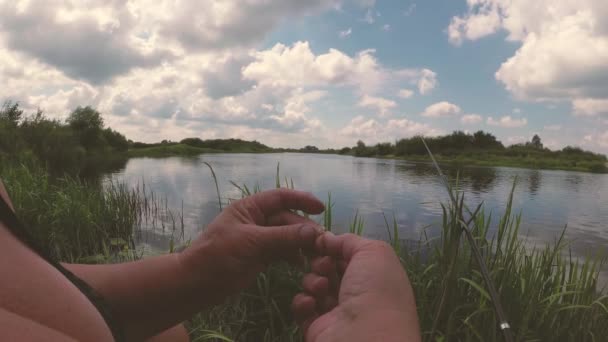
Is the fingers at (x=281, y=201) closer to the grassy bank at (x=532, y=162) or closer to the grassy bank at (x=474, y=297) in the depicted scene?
the grassy bank at (x=474, y=297)

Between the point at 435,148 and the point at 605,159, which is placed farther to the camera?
the point at 435,148

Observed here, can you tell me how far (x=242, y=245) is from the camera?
1.50 meters

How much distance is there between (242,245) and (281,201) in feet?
0.91

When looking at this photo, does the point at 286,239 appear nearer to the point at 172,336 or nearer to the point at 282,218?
the point at 282,218

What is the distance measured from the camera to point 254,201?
1.63 m

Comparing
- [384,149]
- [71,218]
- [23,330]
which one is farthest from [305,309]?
[384,149]

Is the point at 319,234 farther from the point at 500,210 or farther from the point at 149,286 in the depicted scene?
the point at 500,210

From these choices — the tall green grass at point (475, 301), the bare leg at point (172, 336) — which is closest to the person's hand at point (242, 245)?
the bare leg at point (172, 336)

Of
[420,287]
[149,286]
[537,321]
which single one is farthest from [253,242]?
[537,321]

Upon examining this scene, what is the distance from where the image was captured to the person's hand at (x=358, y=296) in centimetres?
86

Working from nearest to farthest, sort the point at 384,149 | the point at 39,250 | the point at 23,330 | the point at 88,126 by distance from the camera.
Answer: the point at 23,330
the point at 39,250
the point at 88,126
the point at 384,149

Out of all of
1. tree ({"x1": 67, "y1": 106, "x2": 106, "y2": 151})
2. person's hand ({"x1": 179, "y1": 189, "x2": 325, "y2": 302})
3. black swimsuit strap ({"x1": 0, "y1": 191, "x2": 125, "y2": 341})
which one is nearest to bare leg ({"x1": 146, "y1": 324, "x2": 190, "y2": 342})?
person's hand ({"x1": 179, "y1": 189, "x2": 325, "y2": 302})

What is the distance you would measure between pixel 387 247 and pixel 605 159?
78.3 metres

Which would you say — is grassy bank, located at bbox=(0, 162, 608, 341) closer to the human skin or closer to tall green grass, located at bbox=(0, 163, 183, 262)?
the human skin
